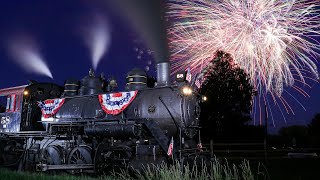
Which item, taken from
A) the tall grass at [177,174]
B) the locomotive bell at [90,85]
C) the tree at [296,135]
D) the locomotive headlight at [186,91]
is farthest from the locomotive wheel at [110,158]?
the tree at [296,135]

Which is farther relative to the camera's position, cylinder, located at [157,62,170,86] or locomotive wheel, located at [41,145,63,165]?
locomotive wheel, located at [41,145,63,165]

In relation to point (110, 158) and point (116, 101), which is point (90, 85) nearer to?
point (116, 101)

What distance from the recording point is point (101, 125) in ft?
40.6

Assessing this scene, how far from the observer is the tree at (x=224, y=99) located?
26844mm

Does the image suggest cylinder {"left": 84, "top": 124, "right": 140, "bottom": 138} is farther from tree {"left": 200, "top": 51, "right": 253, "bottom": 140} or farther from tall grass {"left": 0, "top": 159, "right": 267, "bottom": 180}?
tree {"left": 200, "top": 51, "right": 253, "bottom": 140}

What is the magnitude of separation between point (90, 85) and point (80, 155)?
322cm

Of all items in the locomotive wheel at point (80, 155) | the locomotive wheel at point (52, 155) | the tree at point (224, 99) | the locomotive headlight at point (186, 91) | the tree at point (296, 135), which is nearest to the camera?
the locomotive headlight at point (186, 91)

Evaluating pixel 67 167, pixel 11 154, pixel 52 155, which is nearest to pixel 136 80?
pixel 67 167

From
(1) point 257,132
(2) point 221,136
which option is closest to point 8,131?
(2) point 221,136

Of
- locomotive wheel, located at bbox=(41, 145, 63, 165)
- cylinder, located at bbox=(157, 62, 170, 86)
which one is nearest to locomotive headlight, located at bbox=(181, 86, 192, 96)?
cylinder, located at bbox=(157, 62, 170, 86)

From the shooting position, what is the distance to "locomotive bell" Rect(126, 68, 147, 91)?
1333 cm

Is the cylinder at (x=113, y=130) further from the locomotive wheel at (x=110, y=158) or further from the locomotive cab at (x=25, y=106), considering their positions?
the locomotive cab at (x=25, y=106)

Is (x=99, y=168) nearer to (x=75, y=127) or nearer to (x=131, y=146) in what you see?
(x=131, y=146)

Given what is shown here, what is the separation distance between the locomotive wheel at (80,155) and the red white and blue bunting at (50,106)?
2.51 metres
